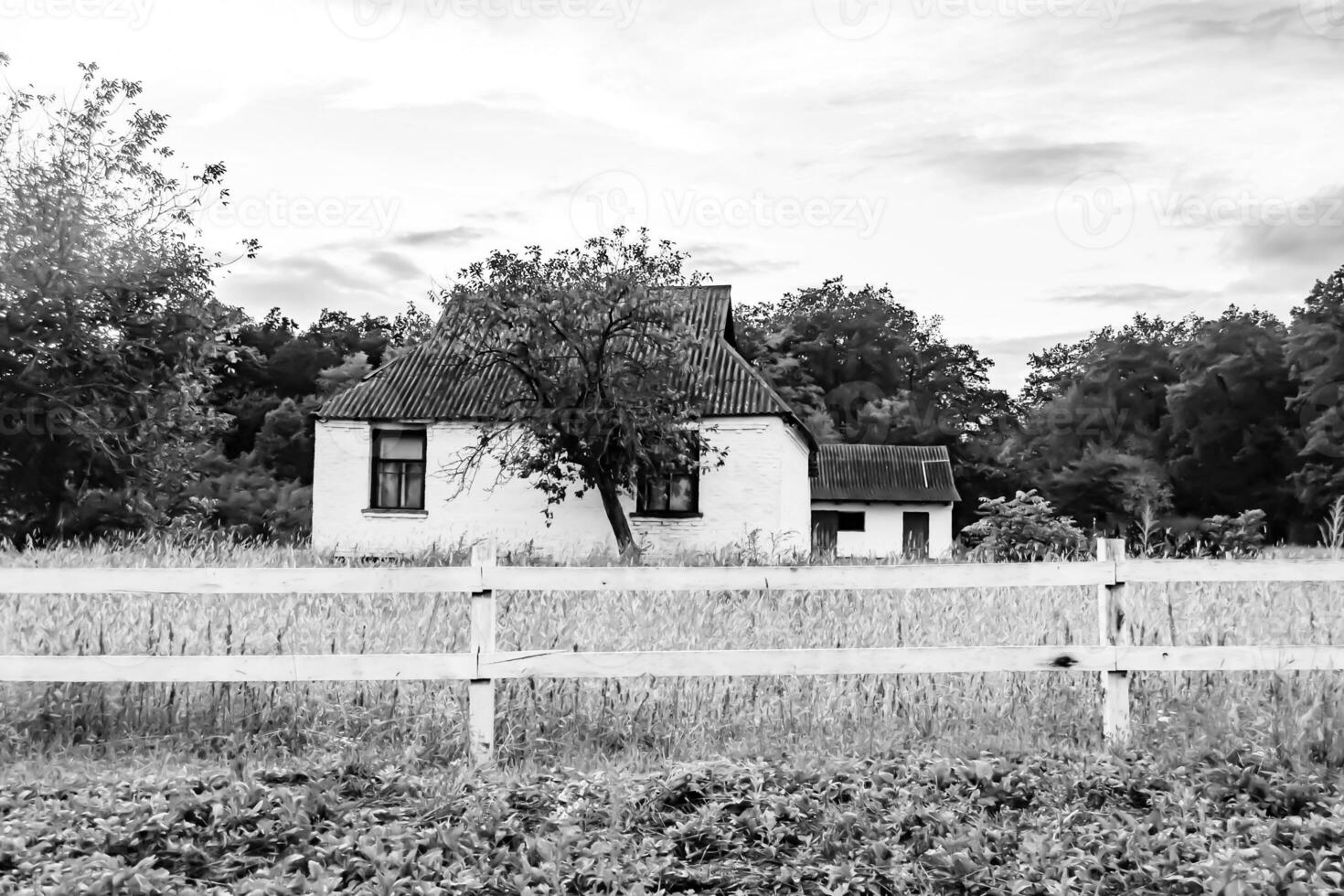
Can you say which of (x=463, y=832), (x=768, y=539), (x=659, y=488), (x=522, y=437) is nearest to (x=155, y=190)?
(x=522, y=437)

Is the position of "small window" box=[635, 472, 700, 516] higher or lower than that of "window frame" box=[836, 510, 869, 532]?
higher

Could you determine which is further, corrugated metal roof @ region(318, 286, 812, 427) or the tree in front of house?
corrugated metal roof @ region(318, 286, 812, 427)

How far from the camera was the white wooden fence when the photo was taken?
590cm

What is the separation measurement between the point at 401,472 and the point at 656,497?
17.9 ft

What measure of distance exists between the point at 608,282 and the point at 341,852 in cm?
1543

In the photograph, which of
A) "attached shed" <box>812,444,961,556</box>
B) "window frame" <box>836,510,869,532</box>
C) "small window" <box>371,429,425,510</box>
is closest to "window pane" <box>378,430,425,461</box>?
"small window" <box>371,429,425,510</box>

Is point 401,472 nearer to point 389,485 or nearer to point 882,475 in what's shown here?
point 389,485

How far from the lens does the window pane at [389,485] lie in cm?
2311

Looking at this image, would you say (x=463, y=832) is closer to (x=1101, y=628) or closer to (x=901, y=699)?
(x=901, y=699)

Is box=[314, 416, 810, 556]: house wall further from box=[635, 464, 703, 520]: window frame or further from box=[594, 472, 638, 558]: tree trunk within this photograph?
box=[594, 472, 638, 558]: tree trunk

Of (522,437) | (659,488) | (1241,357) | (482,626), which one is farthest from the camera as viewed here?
(1241,357)

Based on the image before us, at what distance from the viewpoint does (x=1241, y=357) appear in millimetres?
45406

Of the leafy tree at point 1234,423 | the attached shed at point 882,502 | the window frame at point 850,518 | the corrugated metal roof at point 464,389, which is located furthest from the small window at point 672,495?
the leafy tree at point 1234,423

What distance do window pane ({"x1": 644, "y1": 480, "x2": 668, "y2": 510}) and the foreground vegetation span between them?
54.6 ft
